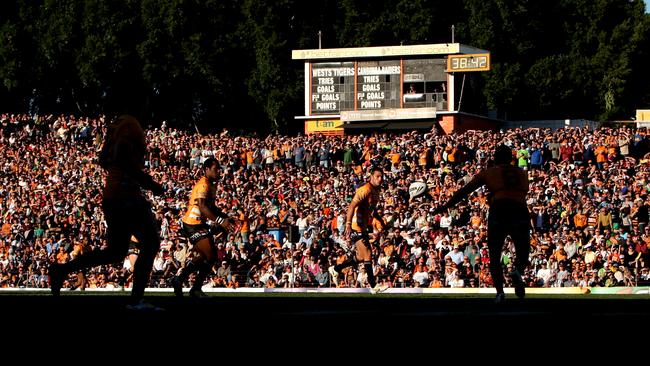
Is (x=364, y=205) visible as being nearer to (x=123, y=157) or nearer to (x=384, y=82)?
(x=123, y=157)

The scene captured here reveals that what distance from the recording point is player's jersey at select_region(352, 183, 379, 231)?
2119 cm

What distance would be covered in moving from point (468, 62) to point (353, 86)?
18.6 feet

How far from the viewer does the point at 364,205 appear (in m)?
21.3

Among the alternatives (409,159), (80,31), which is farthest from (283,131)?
(409,159)

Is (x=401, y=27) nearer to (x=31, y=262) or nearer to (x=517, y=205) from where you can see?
(x=31, y=262)

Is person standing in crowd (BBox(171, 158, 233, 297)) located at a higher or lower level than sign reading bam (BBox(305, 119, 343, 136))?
lower

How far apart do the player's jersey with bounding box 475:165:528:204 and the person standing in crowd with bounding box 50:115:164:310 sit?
193 inches

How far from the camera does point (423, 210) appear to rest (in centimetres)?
3212

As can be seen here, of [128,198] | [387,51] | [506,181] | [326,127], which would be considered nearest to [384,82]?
[387,51]

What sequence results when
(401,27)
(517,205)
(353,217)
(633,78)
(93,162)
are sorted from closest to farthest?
(517,205)
(353,217)
(93,162)
(401,27)
(633,78)

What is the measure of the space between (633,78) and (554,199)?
59.6 m

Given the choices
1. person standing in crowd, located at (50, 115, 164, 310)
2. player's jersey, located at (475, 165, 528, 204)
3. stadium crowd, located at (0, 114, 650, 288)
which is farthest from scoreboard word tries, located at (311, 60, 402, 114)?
person standing in crowd, located at (50, 115, 164, 310)

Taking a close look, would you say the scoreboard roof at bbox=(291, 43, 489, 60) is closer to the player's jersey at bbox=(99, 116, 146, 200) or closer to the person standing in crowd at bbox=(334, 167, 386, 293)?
the person standing in crowd at bbox=(334, 167, 386, 293)

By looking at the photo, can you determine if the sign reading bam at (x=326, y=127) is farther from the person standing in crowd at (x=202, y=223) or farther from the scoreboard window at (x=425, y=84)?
the person standing in crowd at (x=202, y=223)
